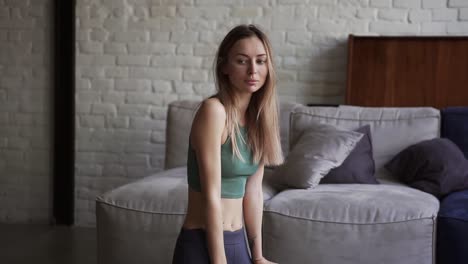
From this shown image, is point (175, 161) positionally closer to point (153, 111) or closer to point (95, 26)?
point (153, 111)

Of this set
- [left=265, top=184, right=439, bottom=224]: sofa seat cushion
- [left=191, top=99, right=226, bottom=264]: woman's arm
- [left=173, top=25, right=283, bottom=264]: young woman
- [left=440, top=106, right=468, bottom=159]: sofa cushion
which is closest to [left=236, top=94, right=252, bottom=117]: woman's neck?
[left=173, top=25, right=283, bottom=264]: young woman

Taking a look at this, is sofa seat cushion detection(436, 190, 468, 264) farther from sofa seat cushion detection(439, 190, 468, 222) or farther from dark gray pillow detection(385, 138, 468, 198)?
dark gray pillow detection(385, 138, 468, 198)

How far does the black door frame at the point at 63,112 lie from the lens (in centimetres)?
482

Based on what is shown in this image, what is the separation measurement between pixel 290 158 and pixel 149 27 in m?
1.71

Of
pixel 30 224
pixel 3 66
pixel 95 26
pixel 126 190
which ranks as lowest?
pixel 30 224

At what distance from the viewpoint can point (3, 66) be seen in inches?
195

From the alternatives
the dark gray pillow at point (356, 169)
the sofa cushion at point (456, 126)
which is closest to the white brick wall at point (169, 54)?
the sofa cushion at point (456, 126)

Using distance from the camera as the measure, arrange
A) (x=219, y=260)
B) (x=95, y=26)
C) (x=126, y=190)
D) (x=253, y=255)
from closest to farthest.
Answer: (x=219, y=260) → (x=253, y=255) → (x=126, y=190) → (x=95, y=26)

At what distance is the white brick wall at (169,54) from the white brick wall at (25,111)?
0.16m

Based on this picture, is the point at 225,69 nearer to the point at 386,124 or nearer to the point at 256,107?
the point at 256,107

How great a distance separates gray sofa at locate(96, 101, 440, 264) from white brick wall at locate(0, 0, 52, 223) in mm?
1791

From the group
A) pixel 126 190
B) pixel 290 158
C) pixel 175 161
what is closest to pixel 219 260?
pixel 126 190

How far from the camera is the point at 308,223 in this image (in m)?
2.97

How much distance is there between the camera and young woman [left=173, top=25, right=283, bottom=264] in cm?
172
